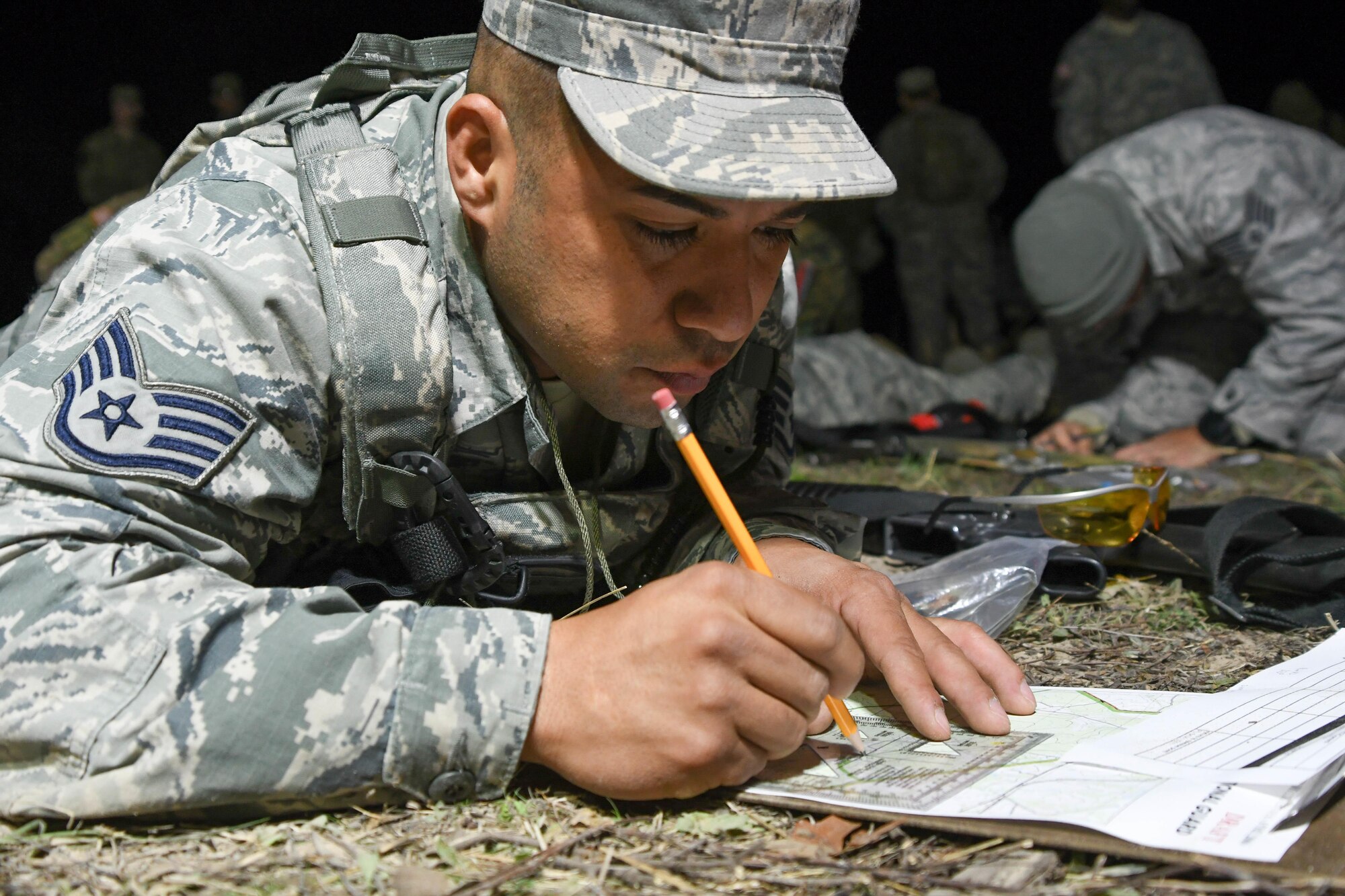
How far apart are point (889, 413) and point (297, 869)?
12.2 feet

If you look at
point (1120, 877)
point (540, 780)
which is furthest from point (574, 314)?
point (1120, 877)

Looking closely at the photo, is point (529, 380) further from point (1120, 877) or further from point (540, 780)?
point (1120, 877)

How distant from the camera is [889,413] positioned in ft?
14.8

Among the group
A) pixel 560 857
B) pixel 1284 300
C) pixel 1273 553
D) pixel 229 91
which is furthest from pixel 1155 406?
pixel 229 91

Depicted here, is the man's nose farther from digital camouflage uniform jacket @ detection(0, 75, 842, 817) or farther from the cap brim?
digital camouflage uniform jacket @ detection(0, 75, 842, 817)

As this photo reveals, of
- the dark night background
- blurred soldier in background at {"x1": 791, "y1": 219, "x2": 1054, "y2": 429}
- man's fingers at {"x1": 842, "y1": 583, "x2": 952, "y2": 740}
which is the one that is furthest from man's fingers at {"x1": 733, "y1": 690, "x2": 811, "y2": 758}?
the dark night background

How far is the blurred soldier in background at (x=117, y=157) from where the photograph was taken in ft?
22.0

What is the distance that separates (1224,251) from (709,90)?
3460 mm

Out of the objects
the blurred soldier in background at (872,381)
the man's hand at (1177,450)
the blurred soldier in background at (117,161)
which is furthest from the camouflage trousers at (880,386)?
the blurred soldier in background at (117,161)

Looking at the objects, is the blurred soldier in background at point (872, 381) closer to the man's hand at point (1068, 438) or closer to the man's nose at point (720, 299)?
the man's hand at point (1068, 438)

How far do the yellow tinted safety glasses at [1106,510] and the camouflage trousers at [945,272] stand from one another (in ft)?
19.7

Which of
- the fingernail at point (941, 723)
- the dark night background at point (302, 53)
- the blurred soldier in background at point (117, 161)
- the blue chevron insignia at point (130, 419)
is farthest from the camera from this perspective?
the blurred soldier in background at point (117, 161)

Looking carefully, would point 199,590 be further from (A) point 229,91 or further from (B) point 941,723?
(A) point 229,91

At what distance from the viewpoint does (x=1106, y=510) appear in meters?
2.15
